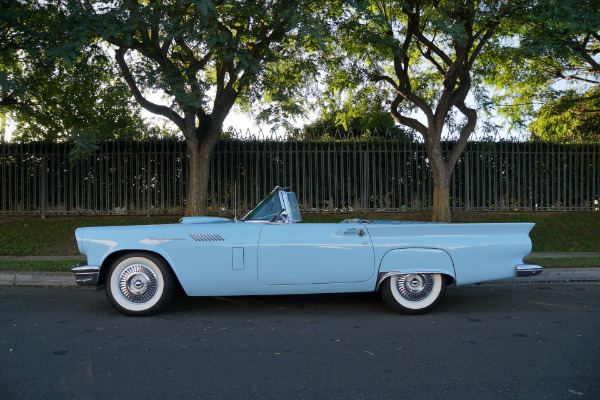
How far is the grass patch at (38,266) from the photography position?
26.9ft

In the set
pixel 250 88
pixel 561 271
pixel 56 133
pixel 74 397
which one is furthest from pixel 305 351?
pixel 56 133

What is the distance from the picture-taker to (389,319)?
541 cm

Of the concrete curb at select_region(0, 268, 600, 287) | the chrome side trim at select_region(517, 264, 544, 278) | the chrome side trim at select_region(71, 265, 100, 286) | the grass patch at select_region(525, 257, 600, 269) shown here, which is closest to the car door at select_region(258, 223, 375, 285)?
the chrome side trim at select_region(517, 264, 544, 278)

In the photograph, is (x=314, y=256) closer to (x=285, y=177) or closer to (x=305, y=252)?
(x=305, y=252)

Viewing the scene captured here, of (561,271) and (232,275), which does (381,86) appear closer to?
(561,271)

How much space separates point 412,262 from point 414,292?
0.39 metres

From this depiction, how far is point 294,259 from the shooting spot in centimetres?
537

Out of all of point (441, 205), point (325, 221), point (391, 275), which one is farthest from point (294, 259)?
Answer: point (441, 205)

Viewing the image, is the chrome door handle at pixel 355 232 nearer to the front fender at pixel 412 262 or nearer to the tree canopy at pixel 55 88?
the front fender at pixel 412 262

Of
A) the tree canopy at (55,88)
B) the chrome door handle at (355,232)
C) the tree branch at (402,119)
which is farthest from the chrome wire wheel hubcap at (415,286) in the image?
the tree branch at (402,119)

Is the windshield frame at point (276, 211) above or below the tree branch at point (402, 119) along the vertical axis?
below

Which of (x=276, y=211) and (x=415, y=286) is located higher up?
(x=276, y=211)

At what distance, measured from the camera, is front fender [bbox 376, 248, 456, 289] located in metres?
5.46

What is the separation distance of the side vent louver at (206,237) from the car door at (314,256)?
0.47m
